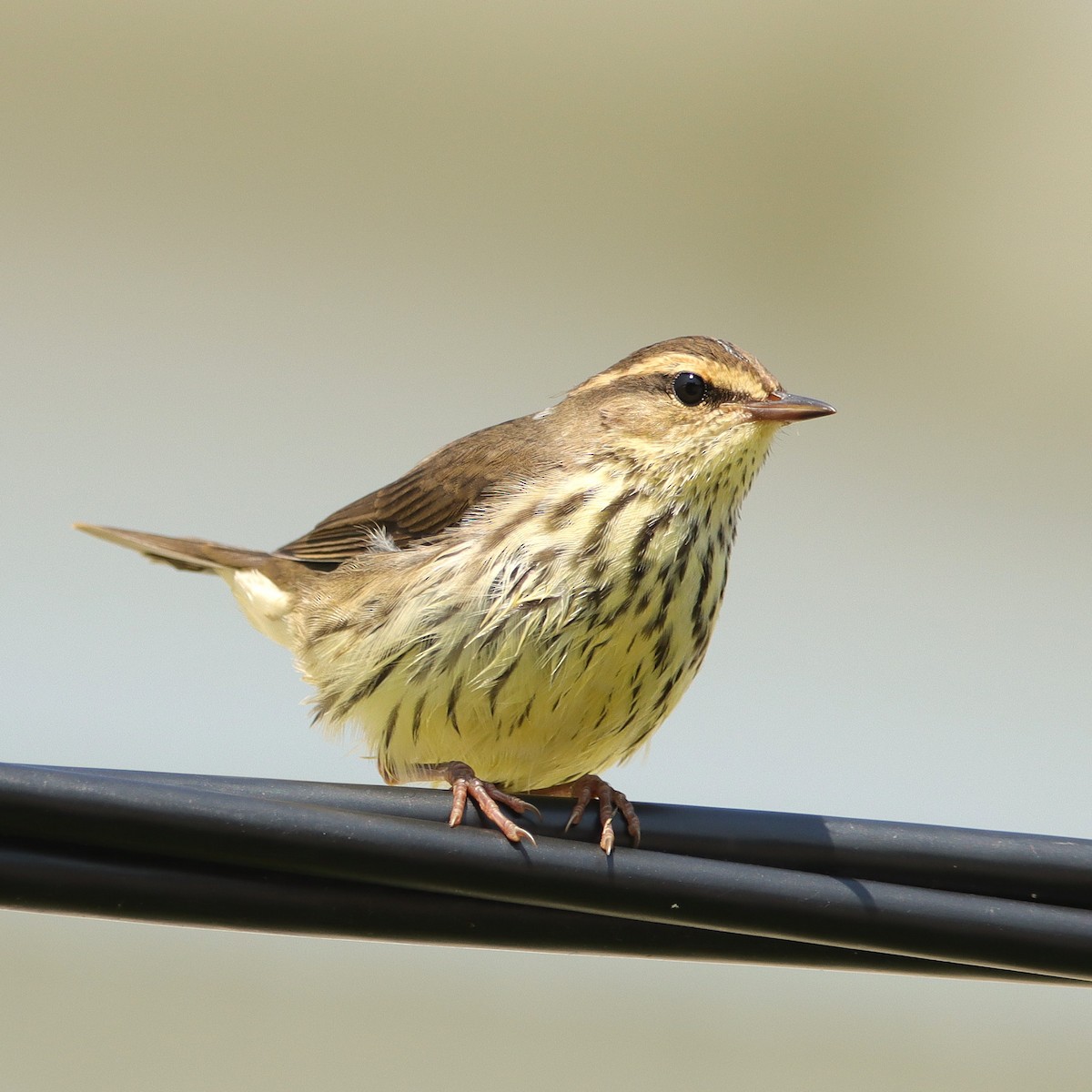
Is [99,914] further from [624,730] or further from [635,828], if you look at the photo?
[624,730]

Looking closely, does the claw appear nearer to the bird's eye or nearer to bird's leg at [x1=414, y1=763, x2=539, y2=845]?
bird's leg at [x1=414, y1=763, x2=539, y2=845]

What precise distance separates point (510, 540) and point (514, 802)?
113 centimetres

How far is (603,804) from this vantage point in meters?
3.80

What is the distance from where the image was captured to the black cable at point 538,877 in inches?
101

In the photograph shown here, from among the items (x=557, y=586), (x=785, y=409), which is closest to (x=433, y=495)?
(x=557, y=586)

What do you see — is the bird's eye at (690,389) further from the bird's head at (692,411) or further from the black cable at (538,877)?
the black cable at (538,877)

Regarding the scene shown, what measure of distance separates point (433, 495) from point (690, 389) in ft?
3.42

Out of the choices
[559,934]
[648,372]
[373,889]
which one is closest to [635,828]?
[559,934]

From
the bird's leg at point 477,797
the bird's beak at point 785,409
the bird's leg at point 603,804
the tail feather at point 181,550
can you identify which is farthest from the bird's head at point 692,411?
the tail feather at point 181,550

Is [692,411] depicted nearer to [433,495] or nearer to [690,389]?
[690,389]

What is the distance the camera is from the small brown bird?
461 cm

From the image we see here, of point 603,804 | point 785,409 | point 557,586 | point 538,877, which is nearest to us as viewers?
point 538,877

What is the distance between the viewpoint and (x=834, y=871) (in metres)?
2.97

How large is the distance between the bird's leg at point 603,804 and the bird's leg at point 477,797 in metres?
0.16
